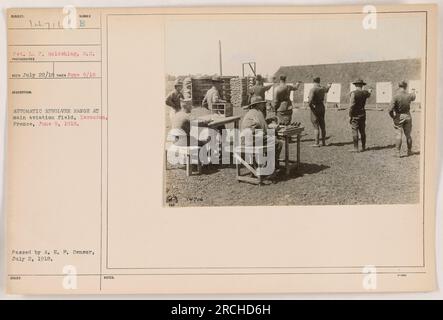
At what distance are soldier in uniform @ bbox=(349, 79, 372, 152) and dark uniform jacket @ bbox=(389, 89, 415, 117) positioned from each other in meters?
0.07

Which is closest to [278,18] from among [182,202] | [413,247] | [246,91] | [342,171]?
[246,91]

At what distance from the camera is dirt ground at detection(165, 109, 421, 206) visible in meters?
1.44

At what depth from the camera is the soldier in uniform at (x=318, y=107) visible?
143 cm

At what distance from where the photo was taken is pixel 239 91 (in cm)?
144

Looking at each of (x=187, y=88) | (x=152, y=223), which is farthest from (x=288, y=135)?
A: (x=152, y=223)

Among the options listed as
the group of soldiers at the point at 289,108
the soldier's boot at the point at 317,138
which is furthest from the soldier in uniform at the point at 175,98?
the soldier's boot at the point at 317,138

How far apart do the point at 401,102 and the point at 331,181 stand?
0.86ft

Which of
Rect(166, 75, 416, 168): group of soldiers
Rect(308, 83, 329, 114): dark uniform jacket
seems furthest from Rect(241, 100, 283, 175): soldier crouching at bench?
Rect(308, 83, 329, 114): dark uniform jacket

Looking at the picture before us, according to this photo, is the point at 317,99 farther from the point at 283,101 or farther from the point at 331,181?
the point at 331,181

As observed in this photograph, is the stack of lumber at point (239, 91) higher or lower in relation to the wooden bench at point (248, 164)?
higher

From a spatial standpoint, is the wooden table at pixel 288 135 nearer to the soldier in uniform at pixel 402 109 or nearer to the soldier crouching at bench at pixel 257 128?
the soldier crouching at bench at pixel 257 128

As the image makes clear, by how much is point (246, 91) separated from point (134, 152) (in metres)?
0.32

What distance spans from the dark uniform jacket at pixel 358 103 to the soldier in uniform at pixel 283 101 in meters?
0.14
